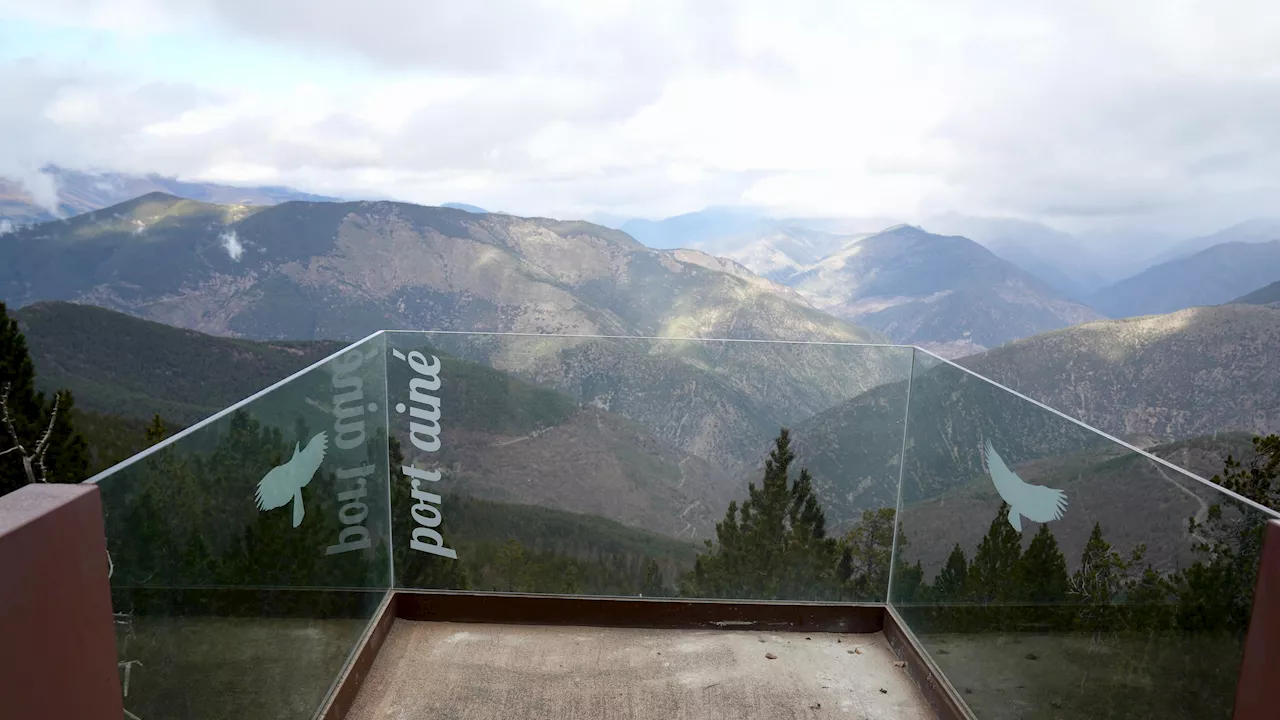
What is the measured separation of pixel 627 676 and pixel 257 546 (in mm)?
1423

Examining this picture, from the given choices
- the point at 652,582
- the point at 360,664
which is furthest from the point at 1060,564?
the point at 360,664

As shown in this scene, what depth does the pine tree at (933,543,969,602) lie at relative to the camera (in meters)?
2.62

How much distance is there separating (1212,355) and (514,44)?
71.5 meters

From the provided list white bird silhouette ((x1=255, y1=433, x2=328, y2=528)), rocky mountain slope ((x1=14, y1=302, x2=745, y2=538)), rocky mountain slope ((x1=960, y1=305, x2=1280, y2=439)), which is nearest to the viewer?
white bird silhouette ((x1=255, y1=433, x2=328, y2=528))

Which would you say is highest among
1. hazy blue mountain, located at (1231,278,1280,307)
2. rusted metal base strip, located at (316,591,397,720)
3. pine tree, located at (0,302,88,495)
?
hazy blue mountain, located at (1231,278,1280,307)

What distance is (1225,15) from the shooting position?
184ft

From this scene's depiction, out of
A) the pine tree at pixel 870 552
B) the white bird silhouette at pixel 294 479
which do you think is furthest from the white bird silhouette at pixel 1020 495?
the white bird silhouette at pixel 294 479

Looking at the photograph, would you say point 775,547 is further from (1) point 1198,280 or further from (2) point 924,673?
(1) point 1198,280

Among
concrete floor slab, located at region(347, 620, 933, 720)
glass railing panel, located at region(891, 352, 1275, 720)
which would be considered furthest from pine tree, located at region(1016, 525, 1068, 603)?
concrete floor slab, located at region(347, 620, 933, 720)

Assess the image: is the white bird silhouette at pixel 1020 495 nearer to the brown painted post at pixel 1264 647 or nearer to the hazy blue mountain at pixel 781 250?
the brown painted post at pixel 1264 647

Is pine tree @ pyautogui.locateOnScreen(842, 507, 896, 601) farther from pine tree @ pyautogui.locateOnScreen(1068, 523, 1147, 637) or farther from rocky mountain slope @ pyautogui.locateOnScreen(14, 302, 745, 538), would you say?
pine tree @ pyautogui.locateOnScreen(1068, 523, 1147, 637)

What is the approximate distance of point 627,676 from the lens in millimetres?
2883

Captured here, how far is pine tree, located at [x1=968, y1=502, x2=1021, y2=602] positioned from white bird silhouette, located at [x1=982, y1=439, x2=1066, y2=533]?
39 millimetres

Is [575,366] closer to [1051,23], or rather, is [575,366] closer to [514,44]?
[1051,23]
